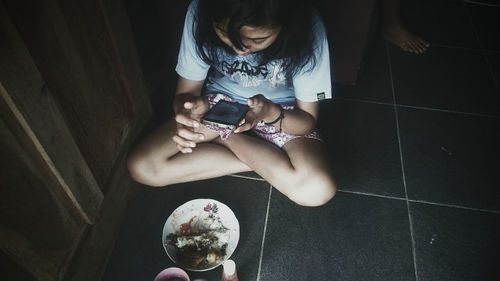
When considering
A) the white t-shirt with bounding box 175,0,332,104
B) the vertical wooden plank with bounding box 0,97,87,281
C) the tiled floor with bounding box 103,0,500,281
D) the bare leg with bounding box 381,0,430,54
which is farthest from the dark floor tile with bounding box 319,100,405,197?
the vertical wooden plank with bounding box 0,97,87,281

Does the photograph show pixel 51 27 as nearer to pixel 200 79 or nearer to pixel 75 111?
pixel 75 111

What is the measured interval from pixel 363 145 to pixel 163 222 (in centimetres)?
86

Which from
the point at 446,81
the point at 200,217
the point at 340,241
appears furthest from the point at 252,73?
the point at 446,81

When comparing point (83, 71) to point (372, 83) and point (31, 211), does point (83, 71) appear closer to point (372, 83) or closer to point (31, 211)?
point (31, 211)

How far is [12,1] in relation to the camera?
618 millimetres

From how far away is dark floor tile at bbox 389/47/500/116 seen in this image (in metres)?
1.61

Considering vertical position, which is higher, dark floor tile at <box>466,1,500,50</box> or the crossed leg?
the crossed leg

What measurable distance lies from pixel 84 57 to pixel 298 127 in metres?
0.63

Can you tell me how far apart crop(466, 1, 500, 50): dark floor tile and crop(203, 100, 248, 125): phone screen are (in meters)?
1.68

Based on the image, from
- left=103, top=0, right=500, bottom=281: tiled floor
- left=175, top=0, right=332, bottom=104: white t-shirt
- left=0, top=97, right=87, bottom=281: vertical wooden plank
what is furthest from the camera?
left=103, top=0, right=500, bottom=281: tiled floor

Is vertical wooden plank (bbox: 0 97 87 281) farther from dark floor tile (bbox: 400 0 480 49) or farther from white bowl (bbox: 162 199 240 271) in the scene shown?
dark floor tile (bbox: 400 0 480 49)

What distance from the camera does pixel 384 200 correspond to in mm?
1269

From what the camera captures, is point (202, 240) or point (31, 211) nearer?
point (31, 211)

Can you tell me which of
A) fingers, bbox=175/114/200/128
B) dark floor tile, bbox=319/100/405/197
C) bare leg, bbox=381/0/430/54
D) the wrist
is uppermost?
fingers, bbox=175/114/200/128
